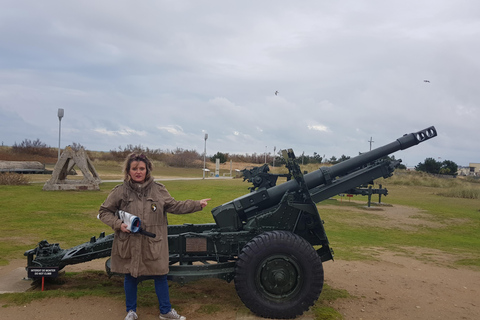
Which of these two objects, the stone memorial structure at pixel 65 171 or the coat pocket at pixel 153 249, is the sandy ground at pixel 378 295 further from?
the stone memorial structure at pixel 65 171

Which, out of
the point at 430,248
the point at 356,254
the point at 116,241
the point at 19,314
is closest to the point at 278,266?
the point at 116,241

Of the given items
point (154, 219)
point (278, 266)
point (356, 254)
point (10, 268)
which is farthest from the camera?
point (356, 254)

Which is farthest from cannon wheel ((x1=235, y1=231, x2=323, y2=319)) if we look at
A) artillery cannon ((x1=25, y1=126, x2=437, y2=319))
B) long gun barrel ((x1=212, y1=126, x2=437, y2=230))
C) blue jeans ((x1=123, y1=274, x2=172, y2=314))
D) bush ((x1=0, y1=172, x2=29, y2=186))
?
bush ((x1=0, y1=172, x2=29, y2=186))

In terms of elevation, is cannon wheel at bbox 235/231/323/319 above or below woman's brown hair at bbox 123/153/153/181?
below

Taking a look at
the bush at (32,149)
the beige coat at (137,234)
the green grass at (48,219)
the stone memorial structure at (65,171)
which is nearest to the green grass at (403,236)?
the green grass at (48,219)

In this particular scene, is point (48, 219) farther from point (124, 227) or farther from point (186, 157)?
point (186, 157)

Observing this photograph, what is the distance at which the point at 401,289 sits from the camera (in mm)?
5617

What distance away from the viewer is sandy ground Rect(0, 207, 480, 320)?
432 cm

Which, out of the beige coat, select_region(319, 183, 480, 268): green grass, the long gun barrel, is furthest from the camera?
select_region(319, 183, 480, 268): green grass

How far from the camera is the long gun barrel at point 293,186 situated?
4.91 meters

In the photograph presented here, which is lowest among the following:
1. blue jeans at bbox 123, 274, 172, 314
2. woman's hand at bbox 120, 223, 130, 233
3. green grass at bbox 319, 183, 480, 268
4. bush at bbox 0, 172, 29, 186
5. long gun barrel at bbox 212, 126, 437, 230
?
green grass at bbox 319, 183, 480, 268

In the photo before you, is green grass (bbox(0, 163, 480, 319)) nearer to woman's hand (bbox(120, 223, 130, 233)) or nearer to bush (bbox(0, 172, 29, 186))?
woman's hand (bbox(120, 223, 130, 233))

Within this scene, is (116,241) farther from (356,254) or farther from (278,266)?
(356,254)

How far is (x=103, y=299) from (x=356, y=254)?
5191 millimetres
